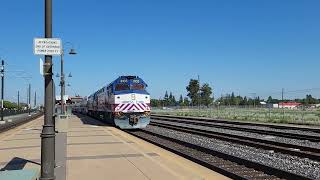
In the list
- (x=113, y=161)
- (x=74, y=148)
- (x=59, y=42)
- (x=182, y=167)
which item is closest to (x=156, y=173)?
(x=182, y=167)

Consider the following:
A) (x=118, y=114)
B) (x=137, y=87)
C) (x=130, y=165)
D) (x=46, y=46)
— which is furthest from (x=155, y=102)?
(x=46, y=46)

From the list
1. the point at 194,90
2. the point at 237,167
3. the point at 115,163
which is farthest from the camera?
the point at 194,90

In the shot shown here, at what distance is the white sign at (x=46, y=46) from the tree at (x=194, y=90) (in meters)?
136

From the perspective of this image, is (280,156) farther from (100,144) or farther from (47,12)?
(47,12)

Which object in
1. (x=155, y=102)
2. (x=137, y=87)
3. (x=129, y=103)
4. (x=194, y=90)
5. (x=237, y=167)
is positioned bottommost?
(x=237, y=167)

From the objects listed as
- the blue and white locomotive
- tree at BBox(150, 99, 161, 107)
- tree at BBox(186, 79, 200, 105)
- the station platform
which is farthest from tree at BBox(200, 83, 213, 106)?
the station platform

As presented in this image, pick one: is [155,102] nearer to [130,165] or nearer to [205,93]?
[205,93]

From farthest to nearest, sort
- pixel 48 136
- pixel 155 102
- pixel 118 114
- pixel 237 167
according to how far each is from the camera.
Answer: pixel 155 102
pixel 118 114
pixel 237 167
pixel 48 136

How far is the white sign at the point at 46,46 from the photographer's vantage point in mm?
9344

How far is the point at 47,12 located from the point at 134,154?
698 centimetres

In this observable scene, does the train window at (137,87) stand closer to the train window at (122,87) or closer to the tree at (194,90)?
the train window at (122,87)

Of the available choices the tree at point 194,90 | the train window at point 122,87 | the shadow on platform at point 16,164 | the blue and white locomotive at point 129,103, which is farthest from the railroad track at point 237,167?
the tree at point 194,90

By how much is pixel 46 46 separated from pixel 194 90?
451ft

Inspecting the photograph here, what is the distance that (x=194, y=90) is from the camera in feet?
480
